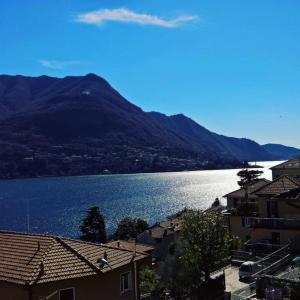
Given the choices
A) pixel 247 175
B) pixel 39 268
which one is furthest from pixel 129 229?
pixel 39 268

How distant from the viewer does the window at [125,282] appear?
25.8 metres

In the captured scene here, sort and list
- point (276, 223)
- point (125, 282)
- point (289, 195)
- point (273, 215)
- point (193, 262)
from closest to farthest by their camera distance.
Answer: point (125, 282)
point (276, 223)
point (193, 262)
point (289, 195)
point (273, 215)

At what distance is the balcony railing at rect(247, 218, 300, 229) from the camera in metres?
40.7

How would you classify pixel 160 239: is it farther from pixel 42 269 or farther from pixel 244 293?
pixel 42 269

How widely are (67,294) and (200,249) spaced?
853 inches

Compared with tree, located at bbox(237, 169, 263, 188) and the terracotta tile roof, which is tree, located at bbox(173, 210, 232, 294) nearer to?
the terracotta tile roof

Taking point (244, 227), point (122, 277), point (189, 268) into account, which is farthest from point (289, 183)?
point (122, 277)

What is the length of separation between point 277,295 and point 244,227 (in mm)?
24153

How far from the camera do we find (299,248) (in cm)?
3781

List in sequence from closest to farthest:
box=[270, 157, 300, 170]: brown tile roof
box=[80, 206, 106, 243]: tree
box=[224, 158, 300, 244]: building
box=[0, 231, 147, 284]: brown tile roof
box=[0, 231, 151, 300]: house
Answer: box=[0, 231, 151, 300]: house
box=[0, 231, 147, 284]: brown tile roof
box=[224, 158, 300, 244]: building
box=[270, 157, 300, 170]: brown tile roof
box=[80, 206, 106, 243]: tree

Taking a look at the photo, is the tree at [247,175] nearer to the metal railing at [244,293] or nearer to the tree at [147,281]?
the tree at [147,281]

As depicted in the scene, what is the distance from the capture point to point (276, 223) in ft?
138

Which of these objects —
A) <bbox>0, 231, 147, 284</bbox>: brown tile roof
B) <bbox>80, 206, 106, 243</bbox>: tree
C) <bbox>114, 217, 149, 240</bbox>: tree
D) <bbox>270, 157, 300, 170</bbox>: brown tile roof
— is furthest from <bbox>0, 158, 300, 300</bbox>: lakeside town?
<bbox>114, 217, 149, 240</bbox>: tree

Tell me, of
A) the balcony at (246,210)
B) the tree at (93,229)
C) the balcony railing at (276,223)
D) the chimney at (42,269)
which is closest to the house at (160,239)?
the tree at (93,229)
